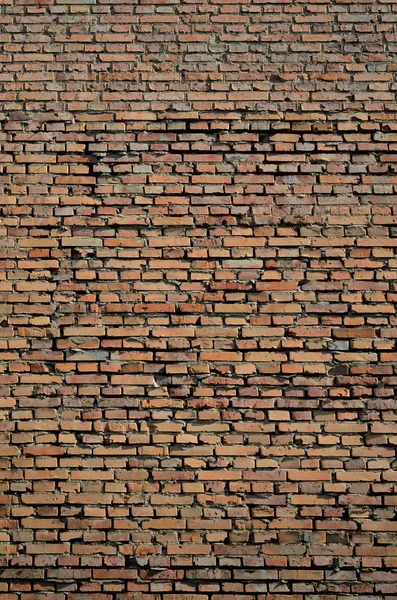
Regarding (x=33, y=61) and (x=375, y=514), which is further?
(x=33, y=61)

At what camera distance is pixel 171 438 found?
161 inches

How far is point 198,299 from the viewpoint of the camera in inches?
167

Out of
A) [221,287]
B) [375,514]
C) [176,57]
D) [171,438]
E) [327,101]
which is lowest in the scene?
[375,514]

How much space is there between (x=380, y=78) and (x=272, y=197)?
96 cm

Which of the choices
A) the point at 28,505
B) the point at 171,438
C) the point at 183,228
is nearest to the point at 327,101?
the point at 183,228

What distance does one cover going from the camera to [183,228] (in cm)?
433

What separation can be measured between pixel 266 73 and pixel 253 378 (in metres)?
1.77

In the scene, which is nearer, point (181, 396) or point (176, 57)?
point (181, 396)

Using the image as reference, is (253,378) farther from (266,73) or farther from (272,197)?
(266,73)

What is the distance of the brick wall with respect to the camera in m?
3.99

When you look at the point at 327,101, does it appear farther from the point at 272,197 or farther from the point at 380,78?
the point at 272,197

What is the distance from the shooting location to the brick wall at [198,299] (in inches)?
157

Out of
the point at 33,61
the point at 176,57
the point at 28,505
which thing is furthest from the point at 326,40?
the point at 28,505

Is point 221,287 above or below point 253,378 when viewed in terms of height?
above
